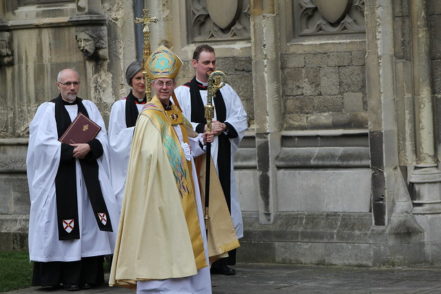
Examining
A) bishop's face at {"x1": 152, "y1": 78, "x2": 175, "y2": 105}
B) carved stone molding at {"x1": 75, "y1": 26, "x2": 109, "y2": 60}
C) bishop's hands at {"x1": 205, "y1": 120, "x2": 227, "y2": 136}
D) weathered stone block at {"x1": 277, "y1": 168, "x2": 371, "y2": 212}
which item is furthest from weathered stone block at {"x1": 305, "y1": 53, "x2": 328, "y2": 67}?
bishop's face at {"x1": 152, "y1": 78, "x2": 175, "y2": 105}

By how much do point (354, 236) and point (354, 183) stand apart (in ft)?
1.81

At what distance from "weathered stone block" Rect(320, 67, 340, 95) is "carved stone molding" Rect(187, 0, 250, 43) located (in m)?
0.99

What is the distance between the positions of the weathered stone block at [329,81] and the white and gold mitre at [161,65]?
310cm

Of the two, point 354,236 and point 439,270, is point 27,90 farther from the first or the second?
point 439,270

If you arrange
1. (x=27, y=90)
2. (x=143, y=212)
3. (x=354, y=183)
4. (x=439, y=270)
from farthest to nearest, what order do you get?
(x=27, y=90), (x=354, y=183), (x=439, y=270), (x=143, y=212)

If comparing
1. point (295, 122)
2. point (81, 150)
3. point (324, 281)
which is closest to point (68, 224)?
point (81, 150)

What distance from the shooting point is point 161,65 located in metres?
9.97

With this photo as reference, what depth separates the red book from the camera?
11773 millimetres

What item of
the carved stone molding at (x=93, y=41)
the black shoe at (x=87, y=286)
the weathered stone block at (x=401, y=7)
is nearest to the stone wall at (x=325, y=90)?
the weathered stone block at (x=401, y=7)

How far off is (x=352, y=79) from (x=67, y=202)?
3.05 m

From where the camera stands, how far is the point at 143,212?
9.68 m

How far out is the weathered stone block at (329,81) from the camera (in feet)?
42.1

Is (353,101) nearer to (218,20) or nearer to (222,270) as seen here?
(218,20)

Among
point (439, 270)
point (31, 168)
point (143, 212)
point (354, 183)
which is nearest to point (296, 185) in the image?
point (354, 183)
